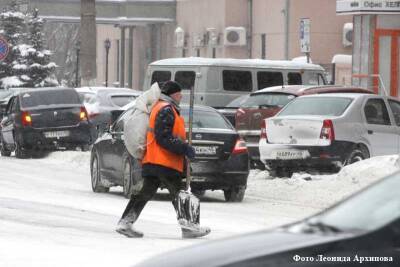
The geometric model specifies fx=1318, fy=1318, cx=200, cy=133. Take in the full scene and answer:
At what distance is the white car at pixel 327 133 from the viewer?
1977 centimetres

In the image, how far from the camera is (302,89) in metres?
23.4

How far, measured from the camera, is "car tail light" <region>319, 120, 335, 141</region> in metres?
19.6

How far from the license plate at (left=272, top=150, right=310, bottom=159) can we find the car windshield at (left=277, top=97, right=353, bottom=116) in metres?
0.76

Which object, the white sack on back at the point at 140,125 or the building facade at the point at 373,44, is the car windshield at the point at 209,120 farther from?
the building facade at the point at 373,44

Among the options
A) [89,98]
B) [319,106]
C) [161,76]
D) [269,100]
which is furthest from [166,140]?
[89,98]

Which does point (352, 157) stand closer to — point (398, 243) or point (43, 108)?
point (43, 108)

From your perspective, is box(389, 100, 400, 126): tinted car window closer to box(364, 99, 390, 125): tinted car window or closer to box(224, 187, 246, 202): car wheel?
box(364, 99, 390, 125): tinted car window

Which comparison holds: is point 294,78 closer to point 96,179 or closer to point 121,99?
point 121,99

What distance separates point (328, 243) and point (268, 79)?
24.0 m

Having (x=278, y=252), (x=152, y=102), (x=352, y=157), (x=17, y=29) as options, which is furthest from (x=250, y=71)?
(x=17, y=29)

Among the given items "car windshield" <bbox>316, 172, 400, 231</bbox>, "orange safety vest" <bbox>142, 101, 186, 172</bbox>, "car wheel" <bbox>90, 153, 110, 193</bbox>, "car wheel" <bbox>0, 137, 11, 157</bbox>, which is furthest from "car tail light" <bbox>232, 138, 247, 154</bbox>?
"car wheel" <bbox>0, 137, 11, 157</bbox>

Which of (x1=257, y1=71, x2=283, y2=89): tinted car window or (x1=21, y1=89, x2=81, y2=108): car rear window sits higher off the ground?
(x1=257, y1=71, x2=283, y2=89): tinted car window

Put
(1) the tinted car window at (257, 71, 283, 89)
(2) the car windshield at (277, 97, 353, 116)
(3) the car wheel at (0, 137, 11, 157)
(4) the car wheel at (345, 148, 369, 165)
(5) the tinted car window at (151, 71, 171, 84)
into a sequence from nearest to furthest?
(4) the car wheel at (345, 148, 369, 165) < (2) the car windshield at (277, 97, 353, 116) < (5) the tinted car window at (151, 71, 171, 84) < (1) the tinted car window at (257, 71, 283, 89) < (3) the car wheel at (0, 137, 11, 157)

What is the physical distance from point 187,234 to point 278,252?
7881 millimetres
